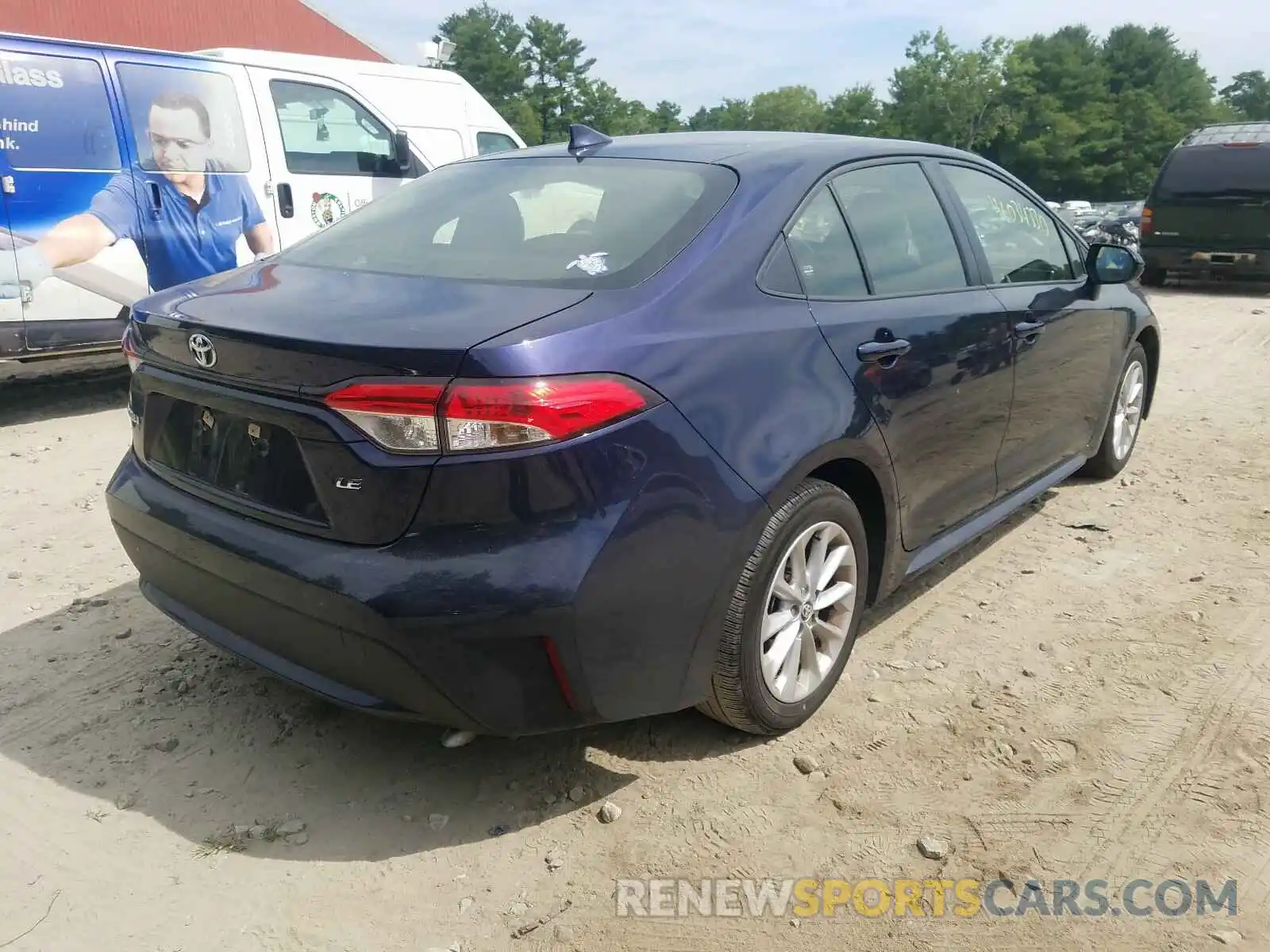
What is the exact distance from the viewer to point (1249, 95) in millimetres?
103688

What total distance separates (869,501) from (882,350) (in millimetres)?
460

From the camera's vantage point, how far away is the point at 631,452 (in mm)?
2270

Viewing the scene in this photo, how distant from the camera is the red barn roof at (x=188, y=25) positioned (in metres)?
19.1

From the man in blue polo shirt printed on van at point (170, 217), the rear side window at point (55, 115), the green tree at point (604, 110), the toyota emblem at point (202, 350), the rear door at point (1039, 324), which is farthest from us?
the green tree at point (604, 110)

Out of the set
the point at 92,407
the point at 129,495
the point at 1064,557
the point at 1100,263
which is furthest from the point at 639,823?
the point at 92,407

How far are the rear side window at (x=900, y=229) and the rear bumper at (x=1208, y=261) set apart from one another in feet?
33.7

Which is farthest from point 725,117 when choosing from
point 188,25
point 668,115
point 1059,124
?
point 188,25

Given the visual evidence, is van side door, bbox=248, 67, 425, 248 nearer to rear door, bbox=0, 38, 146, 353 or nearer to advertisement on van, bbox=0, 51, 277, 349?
advertisement on van, bbox=0, 51, 277, 349

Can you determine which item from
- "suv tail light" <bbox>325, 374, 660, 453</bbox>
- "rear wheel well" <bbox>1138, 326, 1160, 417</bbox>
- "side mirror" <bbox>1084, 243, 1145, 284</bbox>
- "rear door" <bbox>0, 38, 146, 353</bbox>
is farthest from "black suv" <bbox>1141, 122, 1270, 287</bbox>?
"suv tail light" <bbox>325, 374, 660, 453</bbox>

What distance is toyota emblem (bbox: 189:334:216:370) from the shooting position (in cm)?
249

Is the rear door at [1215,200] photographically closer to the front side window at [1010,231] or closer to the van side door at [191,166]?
the front side window at [1010,231]

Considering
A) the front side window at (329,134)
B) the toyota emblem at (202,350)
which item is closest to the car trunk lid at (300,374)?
the toyota emblem at (202,350)

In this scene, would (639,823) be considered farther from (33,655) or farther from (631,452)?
(33,655)

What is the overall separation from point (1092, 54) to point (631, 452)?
86070 mm
